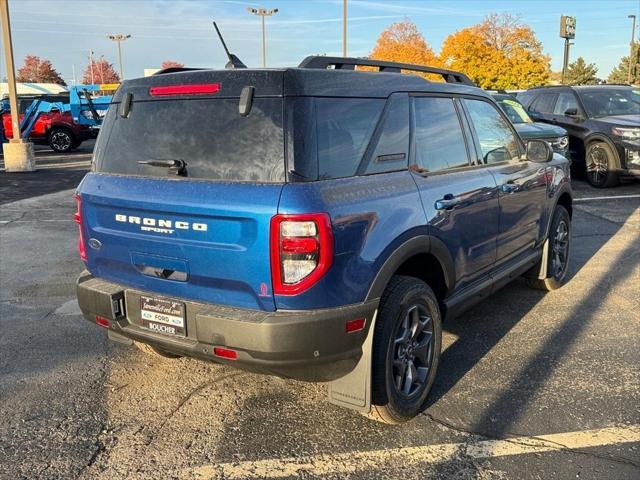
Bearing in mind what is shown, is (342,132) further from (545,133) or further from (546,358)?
(545,133)

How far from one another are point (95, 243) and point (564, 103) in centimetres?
1164

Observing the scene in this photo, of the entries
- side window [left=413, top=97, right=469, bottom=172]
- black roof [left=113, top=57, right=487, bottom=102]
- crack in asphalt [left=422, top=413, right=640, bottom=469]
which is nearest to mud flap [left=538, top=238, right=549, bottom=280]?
side window [left=413, top=97, right=469, bottom=172]

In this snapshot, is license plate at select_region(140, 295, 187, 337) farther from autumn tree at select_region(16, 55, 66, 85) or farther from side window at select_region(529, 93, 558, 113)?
autumn tree at select_region(16, 55, 66, 85)

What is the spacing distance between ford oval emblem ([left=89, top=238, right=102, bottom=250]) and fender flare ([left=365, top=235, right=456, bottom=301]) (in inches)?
60.9

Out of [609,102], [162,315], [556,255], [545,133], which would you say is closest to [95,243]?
[162,315]

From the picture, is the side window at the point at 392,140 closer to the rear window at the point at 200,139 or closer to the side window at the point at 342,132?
the side window at the point at 342,132

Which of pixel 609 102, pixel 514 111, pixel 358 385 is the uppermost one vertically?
pixel 609 102

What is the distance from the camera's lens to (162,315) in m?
3.03

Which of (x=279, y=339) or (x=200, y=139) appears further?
(x=200, y=139)

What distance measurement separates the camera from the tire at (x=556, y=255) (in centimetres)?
543

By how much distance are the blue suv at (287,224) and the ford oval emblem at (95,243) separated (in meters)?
0.01

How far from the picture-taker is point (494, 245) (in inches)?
165

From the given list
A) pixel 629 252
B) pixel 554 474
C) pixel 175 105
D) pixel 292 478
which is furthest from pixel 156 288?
pixel 629 252

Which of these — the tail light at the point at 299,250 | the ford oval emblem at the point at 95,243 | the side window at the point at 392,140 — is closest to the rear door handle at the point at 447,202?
the side window at the point at 392,140
